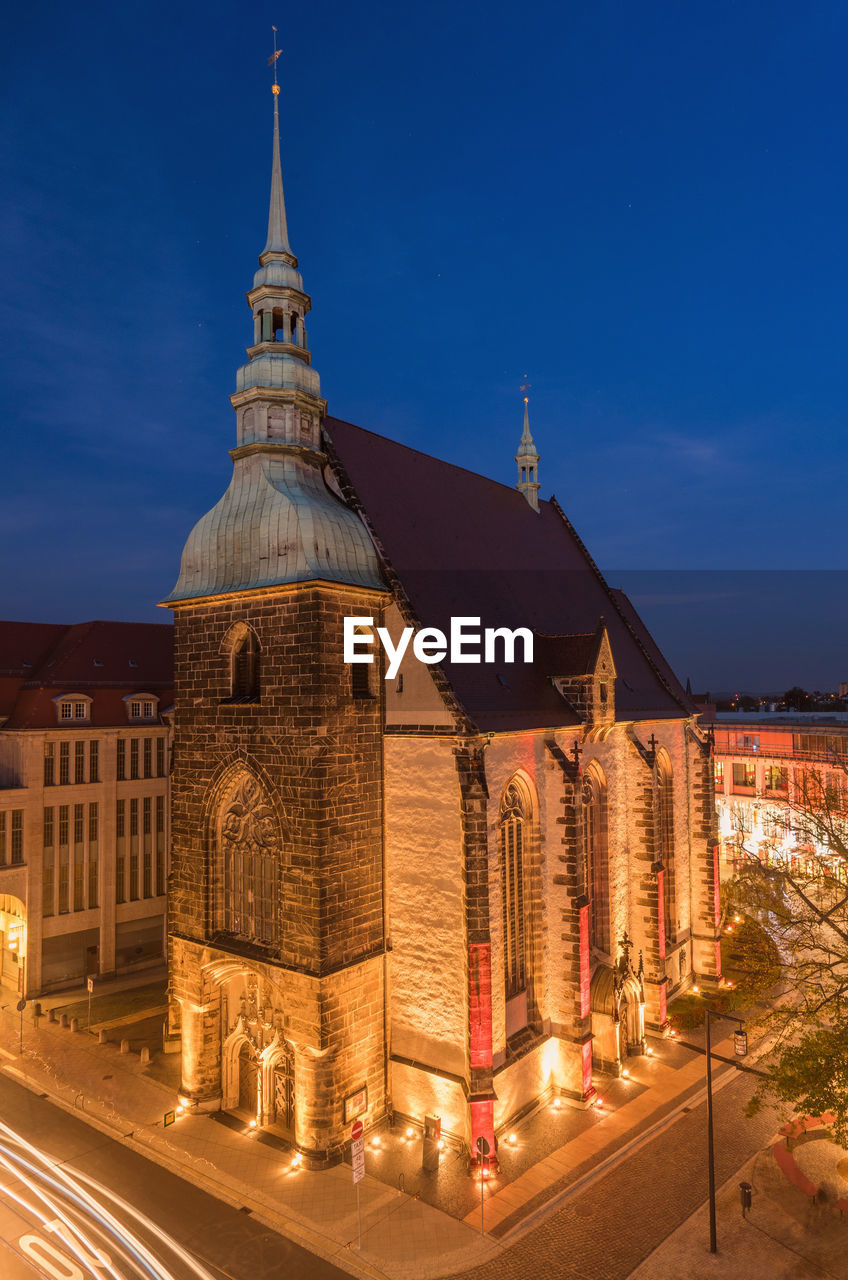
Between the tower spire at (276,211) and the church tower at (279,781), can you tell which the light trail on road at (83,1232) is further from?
the tower spire at (276,211)

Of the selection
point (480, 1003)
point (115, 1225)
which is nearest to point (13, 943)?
point (115, 1225)

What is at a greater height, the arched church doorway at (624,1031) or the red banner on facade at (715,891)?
the red banner on facade at (715,891)

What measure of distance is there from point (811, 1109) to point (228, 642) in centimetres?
1855

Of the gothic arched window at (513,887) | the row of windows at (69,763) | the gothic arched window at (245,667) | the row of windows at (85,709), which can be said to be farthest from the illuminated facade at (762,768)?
the row of windows at (69,763)

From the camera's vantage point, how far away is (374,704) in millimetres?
22750

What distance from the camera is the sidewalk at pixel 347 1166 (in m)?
17.3

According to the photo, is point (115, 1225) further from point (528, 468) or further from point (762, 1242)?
point (528, 468)

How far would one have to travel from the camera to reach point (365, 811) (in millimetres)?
22141

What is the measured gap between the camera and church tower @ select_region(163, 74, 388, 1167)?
20.7 metres

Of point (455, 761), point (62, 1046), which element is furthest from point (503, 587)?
point (62, 1046)

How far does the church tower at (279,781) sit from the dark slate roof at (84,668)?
13417 mm

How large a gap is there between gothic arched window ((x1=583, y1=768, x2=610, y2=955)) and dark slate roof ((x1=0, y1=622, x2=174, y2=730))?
22.0 m

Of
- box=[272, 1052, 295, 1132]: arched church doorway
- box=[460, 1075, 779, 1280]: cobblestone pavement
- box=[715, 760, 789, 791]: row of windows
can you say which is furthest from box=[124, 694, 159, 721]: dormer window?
box=[715, 760, 789, 791]: row of windows

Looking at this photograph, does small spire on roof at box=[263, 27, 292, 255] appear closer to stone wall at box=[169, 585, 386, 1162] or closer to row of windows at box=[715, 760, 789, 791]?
stone wall at box=[169, 585, 386, 1162]
